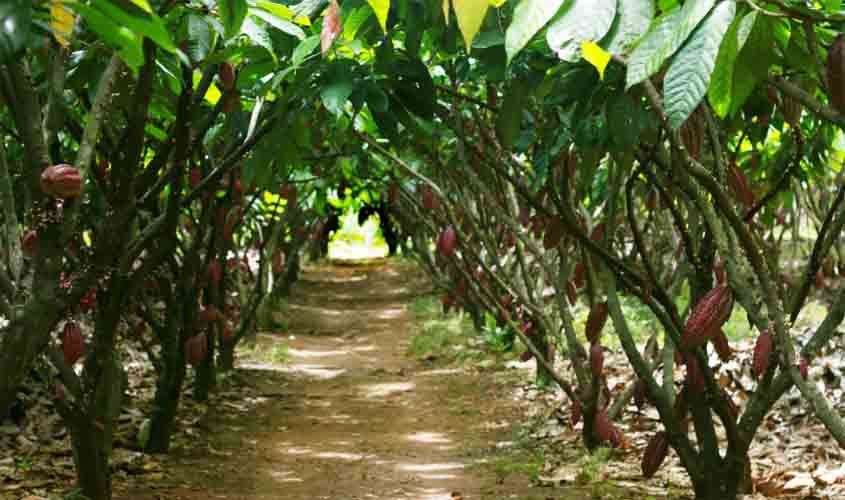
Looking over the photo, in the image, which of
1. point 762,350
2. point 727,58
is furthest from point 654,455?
point 727,58

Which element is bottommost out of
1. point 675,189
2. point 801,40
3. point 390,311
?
point 390,311

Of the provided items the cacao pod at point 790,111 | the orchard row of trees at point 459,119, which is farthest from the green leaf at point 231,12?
the cacao pod at point 790,111

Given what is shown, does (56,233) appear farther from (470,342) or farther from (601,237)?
(470,342)

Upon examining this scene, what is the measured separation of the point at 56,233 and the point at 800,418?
3.63 metres

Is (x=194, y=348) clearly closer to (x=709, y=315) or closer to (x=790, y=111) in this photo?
(x=790, y=111)

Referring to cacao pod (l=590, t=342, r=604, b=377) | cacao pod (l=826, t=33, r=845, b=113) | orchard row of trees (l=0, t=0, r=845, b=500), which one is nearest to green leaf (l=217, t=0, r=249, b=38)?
orchard row of trees (l=0, t=0, r=845, b=500)

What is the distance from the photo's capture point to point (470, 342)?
28.9 ft

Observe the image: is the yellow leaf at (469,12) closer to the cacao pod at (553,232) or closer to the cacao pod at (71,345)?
the cacao pod at (71,345)

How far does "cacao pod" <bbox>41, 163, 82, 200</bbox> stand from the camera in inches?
87.2

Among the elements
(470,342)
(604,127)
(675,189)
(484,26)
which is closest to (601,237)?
(675,189)

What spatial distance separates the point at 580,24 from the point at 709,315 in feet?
3.99

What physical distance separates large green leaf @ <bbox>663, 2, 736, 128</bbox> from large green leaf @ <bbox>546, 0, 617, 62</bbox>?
89 millimetres

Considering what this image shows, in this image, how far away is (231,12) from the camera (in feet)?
5.44

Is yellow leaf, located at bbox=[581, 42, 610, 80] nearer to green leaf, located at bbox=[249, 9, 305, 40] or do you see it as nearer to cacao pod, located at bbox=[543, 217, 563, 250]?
green leaf, located at bbox=[249, 9, 305, 40]
